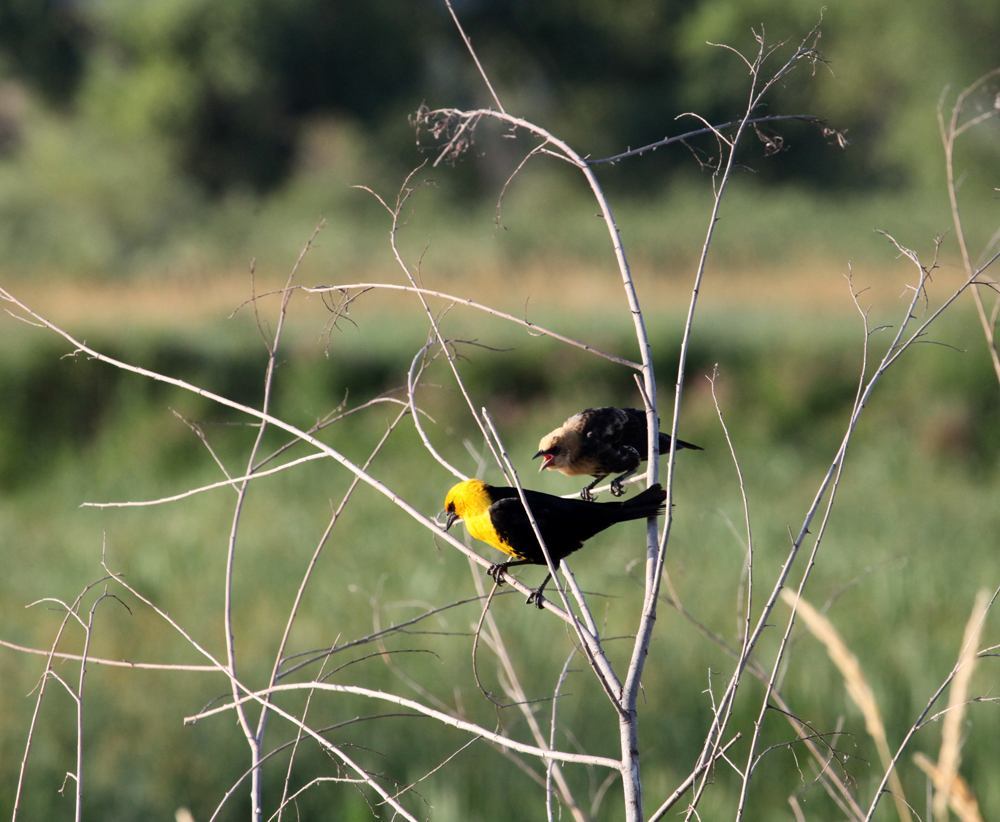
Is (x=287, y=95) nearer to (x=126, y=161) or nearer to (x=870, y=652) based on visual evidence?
(x=126, y=161)

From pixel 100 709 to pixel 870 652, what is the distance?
193 inches

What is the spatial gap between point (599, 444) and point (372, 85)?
27.5 metres


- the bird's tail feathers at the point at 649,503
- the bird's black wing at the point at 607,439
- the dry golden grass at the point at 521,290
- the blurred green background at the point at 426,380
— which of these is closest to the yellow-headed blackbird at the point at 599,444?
the bird's black wing at the point at 607,439

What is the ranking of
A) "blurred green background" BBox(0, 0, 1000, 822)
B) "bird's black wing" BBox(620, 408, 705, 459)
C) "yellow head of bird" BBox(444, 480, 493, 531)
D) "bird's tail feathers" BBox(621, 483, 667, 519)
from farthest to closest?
"blurred green background" BBox(0, 0, 1000, 822) < "bird's black wing" BBox(620, 408, 705, 459) < "yellow head of bird" BBox(444, 480, 493, 531) < "bird's tail feathers" BBox(621, 483, 667, 519)

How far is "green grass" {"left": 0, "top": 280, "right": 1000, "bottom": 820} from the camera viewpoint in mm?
4844

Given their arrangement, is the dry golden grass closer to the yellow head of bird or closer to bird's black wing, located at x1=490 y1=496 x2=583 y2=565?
the yellow head of bird

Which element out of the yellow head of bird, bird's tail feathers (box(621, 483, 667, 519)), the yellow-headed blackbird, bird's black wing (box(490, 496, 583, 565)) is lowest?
the yellow-headed blackbird

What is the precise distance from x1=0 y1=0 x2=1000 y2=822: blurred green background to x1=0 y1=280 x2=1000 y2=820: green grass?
4 centimetres

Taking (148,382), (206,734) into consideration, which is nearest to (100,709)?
(206,734)

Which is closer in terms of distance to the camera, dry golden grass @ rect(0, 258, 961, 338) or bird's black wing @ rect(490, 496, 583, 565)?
bird's black wing @ rect(490, 496, 583, 565)

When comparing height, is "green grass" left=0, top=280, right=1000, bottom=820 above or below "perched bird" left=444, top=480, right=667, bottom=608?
below

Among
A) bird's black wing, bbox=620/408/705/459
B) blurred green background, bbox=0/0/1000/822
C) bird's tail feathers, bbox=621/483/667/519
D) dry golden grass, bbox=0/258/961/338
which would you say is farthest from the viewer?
dry golden grass, bbox=0/258/961/338

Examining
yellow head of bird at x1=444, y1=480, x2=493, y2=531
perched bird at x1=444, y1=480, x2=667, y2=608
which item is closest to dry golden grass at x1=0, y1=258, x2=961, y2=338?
yellow head of bird at x1=444, y1=480, x2=493, y2=531

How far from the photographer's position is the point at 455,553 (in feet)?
24.1
